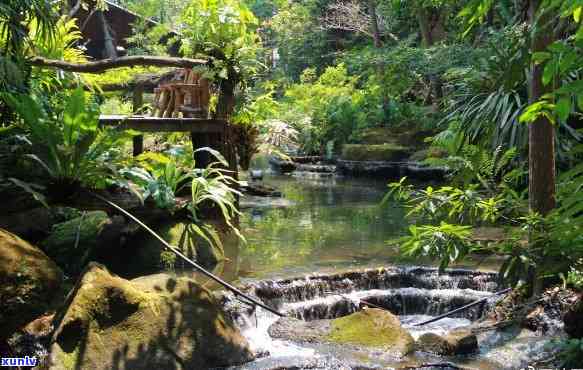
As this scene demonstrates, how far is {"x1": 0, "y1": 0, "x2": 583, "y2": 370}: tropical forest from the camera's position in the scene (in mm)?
4211

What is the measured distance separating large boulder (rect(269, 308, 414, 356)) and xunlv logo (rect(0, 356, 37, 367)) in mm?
2316

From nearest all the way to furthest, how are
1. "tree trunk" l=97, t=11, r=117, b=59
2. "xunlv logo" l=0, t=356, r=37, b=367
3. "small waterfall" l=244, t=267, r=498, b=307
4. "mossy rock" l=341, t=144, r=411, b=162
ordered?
"xunlv logo" l=0, t=356, r=37, b=367 → "small waterfall" l=244, t=267, r=498, b=307 → "mossy rock" l=341, t=144, r=411, b=162 → "tree trunk" l=97, t=11, r=117, b=59

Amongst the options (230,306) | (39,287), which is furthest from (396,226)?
(39,287)

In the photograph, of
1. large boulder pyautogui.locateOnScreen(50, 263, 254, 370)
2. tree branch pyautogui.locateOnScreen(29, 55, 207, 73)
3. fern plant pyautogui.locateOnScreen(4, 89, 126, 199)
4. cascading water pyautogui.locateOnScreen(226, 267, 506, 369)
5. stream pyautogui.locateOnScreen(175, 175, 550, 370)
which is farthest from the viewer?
cascading water pyautogui.locateOnScreen(226, 267, 506, 369)

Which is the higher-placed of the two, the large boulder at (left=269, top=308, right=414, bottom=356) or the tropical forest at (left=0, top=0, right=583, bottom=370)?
the tropical forest at (left=0, top=0, right=583, bottom=370)

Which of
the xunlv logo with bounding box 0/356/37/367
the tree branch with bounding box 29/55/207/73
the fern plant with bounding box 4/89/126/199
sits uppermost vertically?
the tree branch with bounding box 29/55/207/73

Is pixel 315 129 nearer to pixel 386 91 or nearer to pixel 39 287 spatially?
pixel 386 91

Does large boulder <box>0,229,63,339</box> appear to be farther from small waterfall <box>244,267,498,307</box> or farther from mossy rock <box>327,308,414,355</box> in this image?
small waterfall <box>244,267,498,307</box>

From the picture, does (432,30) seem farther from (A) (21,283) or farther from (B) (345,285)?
(A) (21,283)

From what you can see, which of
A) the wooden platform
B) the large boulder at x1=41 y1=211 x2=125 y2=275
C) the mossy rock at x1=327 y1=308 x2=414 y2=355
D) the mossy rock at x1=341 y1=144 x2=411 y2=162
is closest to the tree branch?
the wooden platform

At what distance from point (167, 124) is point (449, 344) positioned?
4.39m

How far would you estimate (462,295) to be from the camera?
729 cm

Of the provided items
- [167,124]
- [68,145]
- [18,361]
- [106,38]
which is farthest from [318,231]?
[106,38]

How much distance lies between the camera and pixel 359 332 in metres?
5.90
